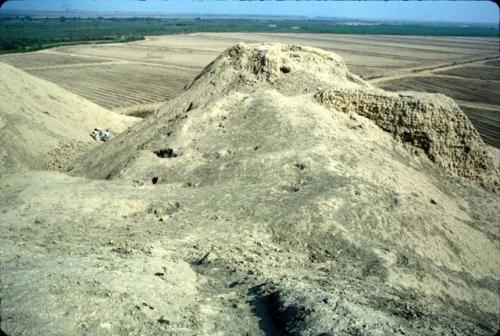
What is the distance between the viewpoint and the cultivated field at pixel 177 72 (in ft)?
110

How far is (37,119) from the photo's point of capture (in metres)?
17.8

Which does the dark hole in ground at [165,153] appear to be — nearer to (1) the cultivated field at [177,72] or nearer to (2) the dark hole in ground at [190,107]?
(2) the dark hole in ground at [190,107]

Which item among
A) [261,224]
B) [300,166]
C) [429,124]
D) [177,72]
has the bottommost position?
[177,72]

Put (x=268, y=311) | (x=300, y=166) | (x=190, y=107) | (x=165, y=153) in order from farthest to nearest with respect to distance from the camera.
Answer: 1. (x=190, y=107)
2. (x=165, y=153)
3. (x=300, y=166)
4. (x=268, y=311)

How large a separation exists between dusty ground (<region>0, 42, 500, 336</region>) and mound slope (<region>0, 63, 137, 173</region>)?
3.03 metres

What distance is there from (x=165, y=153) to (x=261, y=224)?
423 centimetres

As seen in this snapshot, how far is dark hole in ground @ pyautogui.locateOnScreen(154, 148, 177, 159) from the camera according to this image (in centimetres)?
1107

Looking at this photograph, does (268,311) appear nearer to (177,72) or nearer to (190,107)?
(190,107)

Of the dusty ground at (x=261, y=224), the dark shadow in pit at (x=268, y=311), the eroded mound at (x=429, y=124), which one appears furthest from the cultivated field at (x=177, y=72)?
the dark shadow in pit at (x=268, y=311)

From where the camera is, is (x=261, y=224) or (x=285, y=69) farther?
(x=285, y=69)

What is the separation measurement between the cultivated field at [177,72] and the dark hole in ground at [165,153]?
60.1 ft

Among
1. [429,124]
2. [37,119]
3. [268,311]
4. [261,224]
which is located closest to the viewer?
[268,311]

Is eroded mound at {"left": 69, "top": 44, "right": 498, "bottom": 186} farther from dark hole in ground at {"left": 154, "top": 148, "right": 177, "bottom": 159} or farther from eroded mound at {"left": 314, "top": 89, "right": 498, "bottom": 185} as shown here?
dark hole in ground at {"left": 154, "top": 148, "right": 177, "bottom": 159}

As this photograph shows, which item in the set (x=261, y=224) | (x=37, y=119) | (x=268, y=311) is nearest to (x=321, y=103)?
(x=261, y=224)
